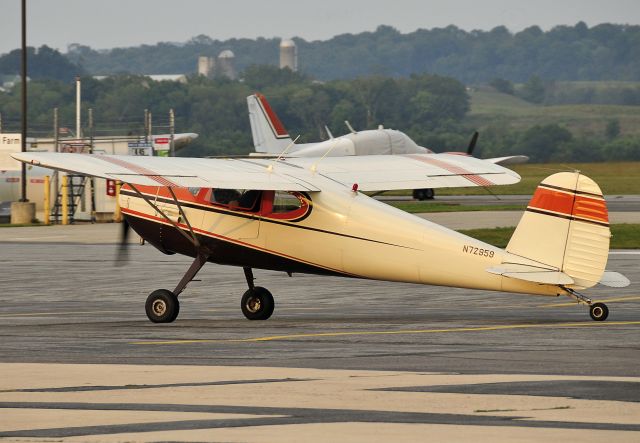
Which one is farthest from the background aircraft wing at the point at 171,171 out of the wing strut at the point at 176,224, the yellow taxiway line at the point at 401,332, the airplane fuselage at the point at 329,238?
the yellow taxiway line at the point at 401,332

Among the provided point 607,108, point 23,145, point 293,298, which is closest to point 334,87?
point 607,108

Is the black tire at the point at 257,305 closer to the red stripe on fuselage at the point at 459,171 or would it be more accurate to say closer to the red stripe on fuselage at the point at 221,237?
the red stripe on fuselage at the point at 221,237

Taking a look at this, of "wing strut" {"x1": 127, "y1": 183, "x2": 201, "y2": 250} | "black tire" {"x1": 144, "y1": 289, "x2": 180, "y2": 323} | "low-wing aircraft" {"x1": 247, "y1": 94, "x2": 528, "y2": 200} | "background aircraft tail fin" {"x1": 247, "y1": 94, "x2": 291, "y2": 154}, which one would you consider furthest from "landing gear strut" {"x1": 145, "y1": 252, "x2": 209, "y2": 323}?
"background aircraft tail fin" {"x1": 247, "y1": 94, "x2": 291, "y2": 154}

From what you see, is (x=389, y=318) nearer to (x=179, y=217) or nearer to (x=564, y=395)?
(x=179, y=217)

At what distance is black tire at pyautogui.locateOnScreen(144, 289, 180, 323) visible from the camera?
18812 millimetres

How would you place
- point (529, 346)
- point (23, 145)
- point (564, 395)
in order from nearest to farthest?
point (564, 395) → point (529, 346) → point (23, 145)

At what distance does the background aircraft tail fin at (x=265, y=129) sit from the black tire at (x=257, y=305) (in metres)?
Answer: 42.4

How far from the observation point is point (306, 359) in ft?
48.5

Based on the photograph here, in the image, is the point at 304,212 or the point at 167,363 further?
the point at 304,212

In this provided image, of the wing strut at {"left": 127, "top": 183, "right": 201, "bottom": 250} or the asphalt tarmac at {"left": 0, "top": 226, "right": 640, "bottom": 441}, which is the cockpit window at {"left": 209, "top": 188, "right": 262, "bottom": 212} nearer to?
the wing strut at {"left": 127, "top": 183, "right": 201, "bottom": 250}

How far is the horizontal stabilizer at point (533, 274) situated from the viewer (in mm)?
16812

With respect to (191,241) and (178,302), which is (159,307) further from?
(191,241)

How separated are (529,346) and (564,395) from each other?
3.42 meters

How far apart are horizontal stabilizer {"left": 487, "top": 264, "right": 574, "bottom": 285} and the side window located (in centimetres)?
301
